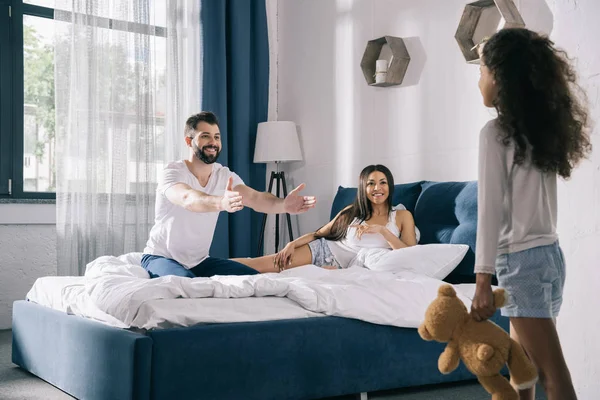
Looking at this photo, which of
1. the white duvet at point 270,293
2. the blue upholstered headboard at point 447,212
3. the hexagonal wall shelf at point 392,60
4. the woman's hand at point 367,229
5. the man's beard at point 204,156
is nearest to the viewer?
the white duvet at point 270,293

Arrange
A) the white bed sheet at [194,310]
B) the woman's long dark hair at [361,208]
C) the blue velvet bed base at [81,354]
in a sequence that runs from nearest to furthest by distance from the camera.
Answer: the blue velvet bed base at [81,354] → the white bed sheet at [194,310] → the woman's long dark hair at [361,208]

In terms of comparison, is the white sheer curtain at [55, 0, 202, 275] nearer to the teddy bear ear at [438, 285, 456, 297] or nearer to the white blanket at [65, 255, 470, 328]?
the white blanket at [65, 255, 470, 328]

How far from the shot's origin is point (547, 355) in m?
1.73

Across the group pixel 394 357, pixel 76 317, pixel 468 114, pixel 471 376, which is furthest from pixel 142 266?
pixel 468 114

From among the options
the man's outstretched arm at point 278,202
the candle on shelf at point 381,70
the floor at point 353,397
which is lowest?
the floor at point 353,397

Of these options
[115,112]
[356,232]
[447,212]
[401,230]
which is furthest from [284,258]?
[115,112]

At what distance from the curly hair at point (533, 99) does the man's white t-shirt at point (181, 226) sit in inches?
77.9

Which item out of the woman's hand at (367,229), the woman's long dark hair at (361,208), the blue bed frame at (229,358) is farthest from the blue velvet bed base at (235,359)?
the woman's long dark hair at (361,208)

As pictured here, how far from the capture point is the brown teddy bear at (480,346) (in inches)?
69.5

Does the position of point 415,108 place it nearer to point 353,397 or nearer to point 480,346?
point 353,397

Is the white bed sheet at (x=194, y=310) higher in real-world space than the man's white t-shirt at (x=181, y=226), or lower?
lower

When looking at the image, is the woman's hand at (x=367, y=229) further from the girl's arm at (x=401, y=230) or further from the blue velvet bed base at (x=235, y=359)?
the blue velvet bed base at (x=235, y=359)

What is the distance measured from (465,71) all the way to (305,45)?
1.67 meters

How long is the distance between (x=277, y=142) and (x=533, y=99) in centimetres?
350
